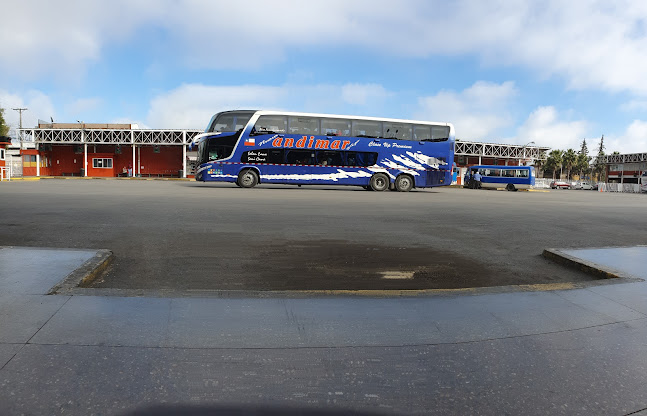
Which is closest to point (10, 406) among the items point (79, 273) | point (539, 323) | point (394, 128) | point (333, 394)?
point (333, 394)

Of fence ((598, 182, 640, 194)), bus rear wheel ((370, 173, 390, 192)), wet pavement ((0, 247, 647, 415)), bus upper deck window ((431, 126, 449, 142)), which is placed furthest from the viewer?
fence ((598, 182, 640, 194))

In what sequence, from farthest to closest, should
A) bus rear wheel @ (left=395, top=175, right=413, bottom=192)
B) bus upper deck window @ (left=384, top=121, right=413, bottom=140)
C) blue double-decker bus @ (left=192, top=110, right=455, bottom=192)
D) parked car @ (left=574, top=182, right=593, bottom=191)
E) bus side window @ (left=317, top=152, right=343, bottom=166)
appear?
parked car @ (left=574, top=182, right=593, bottom=191)
bus rear wheel @ (left=395, top=175, right=413, bottom=192)
bus upper deck window @ (left=384, top=121, right=413, bottom=140)
bus side window @ (left=317, top=152, right=343, bottom=166)
blue double-decker bus @ (left=192, top=110, right=455, bottom=192)

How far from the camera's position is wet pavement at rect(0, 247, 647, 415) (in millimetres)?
2477

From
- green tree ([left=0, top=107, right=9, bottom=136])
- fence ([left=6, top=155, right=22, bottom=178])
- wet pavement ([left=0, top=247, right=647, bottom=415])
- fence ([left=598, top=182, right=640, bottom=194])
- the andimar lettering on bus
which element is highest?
green tree ([left=0, top=107, right=9, bottom=136])

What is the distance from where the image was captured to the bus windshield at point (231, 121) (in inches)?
881

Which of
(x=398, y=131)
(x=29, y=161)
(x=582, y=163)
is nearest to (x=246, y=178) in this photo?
(x=398, y=131)

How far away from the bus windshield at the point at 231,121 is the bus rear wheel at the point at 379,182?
7408mm

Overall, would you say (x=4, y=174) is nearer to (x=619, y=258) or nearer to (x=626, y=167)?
(x=619, y=258)

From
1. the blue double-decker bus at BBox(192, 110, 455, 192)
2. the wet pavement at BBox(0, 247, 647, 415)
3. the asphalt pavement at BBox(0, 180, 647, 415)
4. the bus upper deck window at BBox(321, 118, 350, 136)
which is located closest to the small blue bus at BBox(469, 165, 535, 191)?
the blue double-decker bus at BBox(192, 110, 455, 192)

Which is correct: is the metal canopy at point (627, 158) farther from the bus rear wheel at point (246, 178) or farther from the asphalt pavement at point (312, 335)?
the asphalt pavement at point (312, 335)

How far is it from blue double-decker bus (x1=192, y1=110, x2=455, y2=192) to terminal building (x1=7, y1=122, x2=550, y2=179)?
83.6 ft

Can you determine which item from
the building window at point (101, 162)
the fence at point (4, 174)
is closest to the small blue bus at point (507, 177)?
the building window at point (101, 162)

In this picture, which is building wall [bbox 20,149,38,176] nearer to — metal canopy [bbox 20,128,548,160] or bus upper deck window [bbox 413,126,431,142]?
metal canopy [bbox 20,128,548,160]

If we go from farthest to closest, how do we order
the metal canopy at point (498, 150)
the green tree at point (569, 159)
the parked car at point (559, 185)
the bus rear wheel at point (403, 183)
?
the green tree at point (569, 159) → the parked car at point (559, 185) → the metal canopy at point (498, 150) → the bus rear wheel at point (403, 183)
